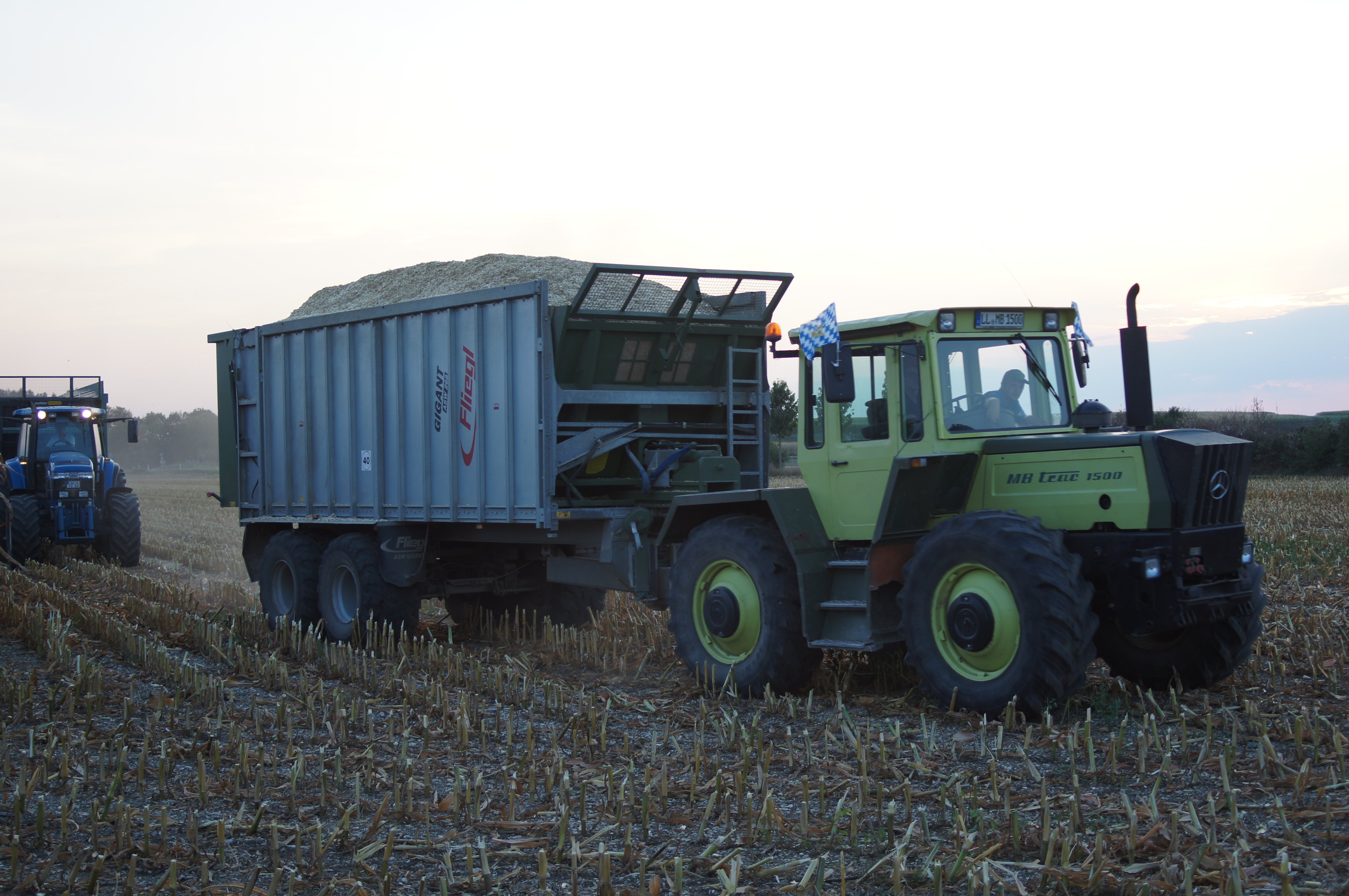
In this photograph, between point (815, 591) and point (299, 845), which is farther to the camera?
point (815, 591)

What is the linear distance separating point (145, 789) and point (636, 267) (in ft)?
15.5

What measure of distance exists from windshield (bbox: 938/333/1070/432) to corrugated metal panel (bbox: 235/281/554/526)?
307 cm

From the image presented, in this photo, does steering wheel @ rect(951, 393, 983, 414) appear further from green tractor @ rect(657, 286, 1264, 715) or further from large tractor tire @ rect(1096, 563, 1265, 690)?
large tractor tire @ rect(1096, 563, 1265, 690)

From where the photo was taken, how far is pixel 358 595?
10.1 metres

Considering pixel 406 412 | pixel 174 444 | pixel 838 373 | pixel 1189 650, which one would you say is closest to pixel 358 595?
pixel 406 412

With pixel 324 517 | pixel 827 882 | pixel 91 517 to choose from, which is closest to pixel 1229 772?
pixel 827 882

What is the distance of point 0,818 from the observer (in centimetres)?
489

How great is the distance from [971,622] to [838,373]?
1536 millimetres

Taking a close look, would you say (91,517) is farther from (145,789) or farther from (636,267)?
(145,789)

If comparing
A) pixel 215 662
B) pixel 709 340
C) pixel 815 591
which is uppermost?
pixel 709 340

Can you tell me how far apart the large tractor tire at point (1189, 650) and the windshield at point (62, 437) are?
15588 millimetres

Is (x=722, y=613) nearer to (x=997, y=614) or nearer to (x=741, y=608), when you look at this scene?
(x=741, y=608)

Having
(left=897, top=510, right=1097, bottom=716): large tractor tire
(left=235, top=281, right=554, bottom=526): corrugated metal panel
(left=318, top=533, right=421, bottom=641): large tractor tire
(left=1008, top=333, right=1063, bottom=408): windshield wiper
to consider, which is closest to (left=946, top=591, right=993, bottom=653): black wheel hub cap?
(left=897, top=510, right=1097, bottom=716): large tractor tire

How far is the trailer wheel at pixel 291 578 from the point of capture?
423 inches
